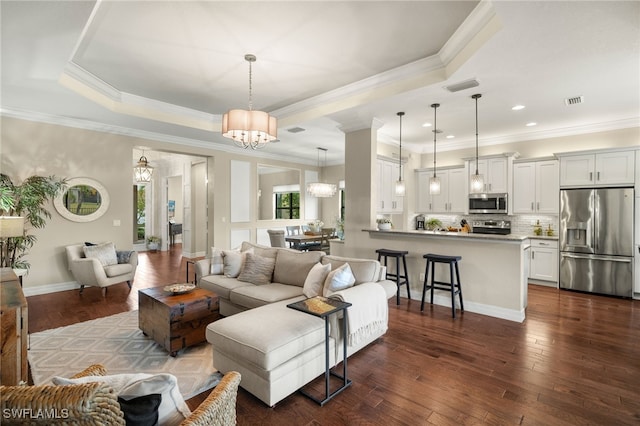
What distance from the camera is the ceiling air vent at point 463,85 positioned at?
362cm

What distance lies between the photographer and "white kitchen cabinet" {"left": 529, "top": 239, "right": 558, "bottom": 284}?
563cm

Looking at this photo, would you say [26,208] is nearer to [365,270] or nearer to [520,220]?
[365,270]

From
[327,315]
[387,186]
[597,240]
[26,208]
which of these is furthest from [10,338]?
[597,240]

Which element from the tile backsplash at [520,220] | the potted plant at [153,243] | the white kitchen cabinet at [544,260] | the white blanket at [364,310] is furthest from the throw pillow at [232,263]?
the potted plant at [153,243]

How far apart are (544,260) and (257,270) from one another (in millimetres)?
5285

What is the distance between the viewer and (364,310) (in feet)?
9.32

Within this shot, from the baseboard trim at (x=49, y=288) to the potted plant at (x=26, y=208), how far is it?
48 cm

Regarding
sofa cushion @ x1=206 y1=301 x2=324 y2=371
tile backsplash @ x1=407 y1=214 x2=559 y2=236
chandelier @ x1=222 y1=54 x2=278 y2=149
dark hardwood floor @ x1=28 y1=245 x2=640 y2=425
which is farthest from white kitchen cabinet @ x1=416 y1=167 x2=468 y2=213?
sofa cushion @ x1=206 y1=301 x2=324 y2=371

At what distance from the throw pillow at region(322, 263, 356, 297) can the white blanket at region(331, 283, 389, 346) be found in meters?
0.16

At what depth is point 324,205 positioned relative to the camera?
10344 mm

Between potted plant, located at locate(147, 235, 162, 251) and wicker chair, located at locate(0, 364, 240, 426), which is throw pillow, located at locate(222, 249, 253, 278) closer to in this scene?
wicker chair, located at locate(0, 364, 240, 426)

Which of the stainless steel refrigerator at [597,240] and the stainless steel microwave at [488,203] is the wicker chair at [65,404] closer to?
the stainless steel refrigerator at [597,240]

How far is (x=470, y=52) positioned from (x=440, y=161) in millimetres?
4687

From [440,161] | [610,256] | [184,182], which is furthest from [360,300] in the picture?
[184,182]
